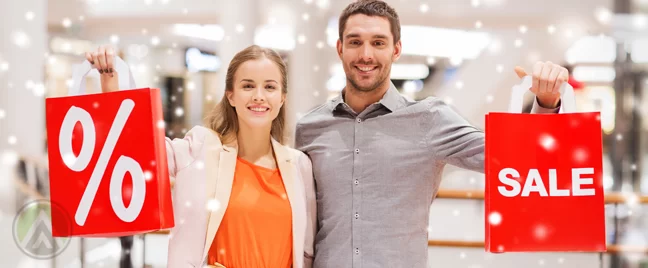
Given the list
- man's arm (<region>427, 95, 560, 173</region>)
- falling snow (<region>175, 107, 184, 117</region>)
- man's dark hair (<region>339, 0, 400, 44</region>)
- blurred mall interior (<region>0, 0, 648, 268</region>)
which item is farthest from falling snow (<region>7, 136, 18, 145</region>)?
man's arm (<region>427, 95, 560, 173</region>)

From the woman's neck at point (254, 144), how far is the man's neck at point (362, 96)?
26 centimetres

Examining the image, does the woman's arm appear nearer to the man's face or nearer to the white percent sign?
the man's face

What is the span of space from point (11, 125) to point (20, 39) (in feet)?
2.32

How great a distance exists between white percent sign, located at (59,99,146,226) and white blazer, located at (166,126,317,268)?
15 centimetres

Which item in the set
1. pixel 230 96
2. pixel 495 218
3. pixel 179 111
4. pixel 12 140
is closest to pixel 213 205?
pixel 230 96

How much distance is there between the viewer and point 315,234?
1606 millimetres

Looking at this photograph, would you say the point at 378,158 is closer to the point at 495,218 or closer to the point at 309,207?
the point at 309,207

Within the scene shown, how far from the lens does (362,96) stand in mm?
1608

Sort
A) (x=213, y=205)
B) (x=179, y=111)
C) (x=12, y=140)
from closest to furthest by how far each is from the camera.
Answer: (x=213, y=205) < (x=12, y=140) < (x=179, y=111)

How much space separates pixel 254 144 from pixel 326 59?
2.74 metres

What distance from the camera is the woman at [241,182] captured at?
138 centimetres

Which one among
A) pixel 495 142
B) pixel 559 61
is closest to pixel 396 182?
pixel 495 142

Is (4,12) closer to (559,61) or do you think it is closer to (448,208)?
(448,208)

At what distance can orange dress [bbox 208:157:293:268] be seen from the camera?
4.61 feet
